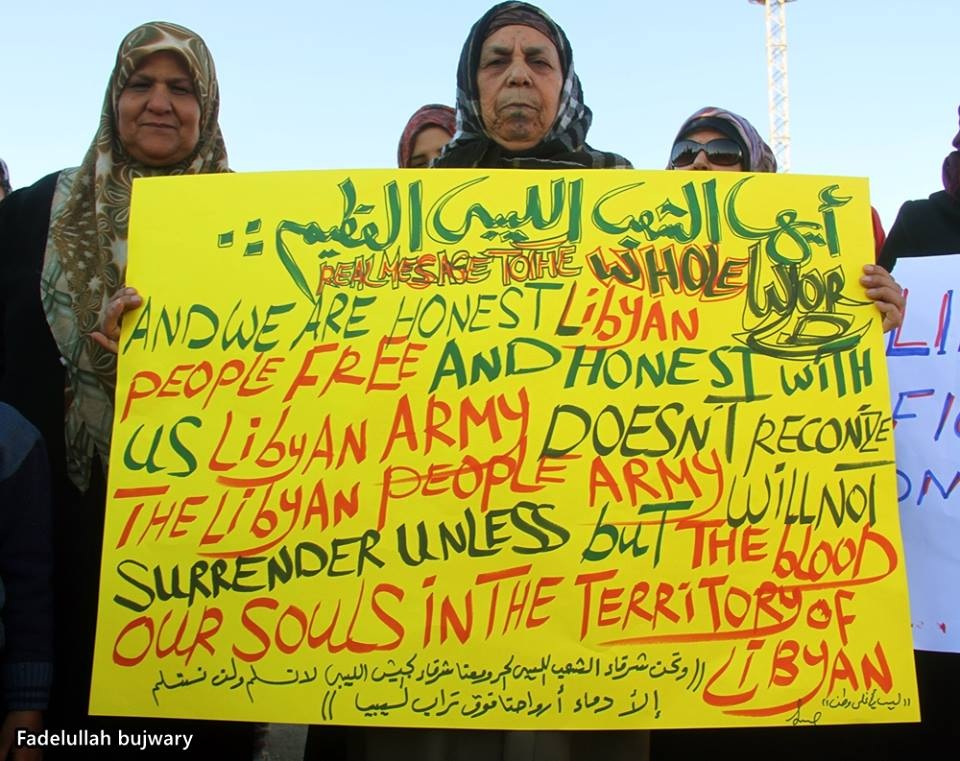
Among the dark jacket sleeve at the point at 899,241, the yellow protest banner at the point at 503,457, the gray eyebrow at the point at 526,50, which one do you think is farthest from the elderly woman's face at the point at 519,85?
the dark jacket sleeve at the point at 899,241

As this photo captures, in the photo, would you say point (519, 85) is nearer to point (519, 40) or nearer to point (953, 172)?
point (519, 40)

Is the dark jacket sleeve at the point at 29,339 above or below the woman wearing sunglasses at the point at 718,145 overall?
below

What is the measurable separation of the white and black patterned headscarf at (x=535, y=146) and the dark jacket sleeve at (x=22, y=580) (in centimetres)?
134

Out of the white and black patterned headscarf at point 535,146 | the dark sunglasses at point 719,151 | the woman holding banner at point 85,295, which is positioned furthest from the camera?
the dark sunglasses at point 719,151

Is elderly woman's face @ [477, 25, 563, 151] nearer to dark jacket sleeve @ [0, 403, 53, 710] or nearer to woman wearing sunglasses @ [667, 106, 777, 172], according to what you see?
woman wearing sunglasses @ [667, 106, 777, 172]

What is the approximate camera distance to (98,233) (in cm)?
233

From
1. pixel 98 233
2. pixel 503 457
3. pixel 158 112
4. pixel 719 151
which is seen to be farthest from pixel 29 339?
pixel 719 151

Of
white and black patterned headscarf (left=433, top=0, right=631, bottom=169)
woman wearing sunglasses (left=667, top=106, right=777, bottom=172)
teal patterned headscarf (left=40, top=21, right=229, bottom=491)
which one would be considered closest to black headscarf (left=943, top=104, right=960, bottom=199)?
woman wearing sunglasses (left=667, top=106, right=777, bottom=172)

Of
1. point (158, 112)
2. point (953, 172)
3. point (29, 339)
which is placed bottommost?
point (29, 339)

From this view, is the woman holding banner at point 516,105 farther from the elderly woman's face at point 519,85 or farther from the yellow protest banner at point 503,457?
the yellow protest banner at point 503,457

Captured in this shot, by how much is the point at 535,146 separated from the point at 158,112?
1.06m

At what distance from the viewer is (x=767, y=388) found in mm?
1871

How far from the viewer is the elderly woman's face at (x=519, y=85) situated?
7.59ft

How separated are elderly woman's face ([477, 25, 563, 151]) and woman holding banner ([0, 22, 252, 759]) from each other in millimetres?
830
